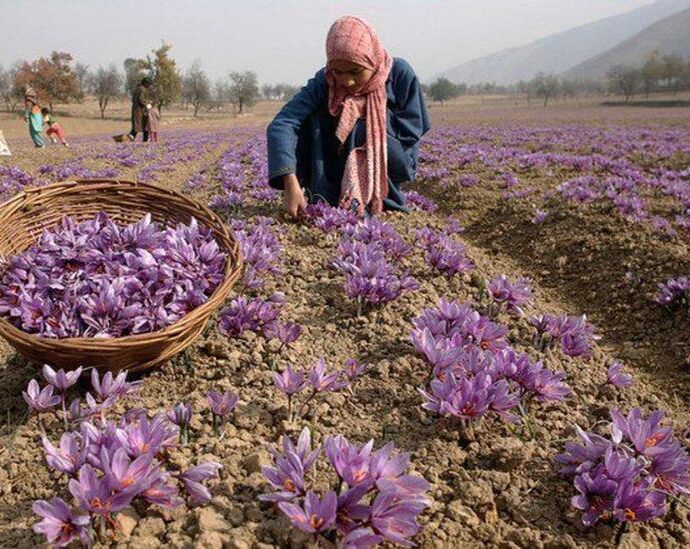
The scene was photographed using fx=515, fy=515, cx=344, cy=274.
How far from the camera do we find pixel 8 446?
2.11 m

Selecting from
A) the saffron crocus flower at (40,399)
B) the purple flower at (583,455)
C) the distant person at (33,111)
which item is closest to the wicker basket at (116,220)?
the saffron crocus flower at (40,399)

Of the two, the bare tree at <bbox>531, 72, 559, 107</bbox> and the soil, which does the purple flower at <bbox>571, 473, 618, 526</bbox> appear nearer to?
the soil

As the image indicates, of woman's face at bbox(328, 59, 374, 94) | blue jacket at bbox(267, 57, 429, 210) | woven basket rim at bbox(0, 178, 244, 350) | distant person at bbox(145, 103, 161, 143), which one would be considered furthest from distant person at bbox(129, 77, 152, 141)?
woven basket rim at bbox(0, 178, 244, 350)

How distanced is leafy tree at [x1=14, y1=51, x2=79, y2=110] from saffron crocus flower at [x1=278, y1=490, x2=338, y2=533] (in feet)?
263

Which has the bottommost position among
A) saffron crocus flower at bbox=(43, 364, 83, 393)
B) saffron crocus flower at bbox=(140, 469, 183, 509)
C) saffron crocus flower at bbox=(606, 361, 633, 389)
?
saffron crocus flower at bbox=(606, 361, 633, 389)

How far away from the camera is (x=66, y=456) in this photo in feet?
5.53

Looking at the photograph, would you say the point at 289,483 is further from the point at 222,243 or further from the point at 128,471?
the point at 222,243

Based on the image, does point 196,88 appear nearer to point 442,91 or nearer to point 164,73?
point 164,73

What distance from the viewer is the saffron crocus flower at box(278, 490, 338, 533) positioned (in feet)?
4.91

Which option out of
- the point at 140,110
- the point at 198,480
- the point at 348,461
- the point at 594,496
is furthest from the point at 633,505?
the point at 140,110

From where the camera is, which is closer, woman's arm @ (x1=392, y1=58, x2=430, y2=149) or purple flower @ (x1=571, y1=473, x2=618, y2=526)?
purple flower @ (x1=571, y1=473, x2=618, y2=526)

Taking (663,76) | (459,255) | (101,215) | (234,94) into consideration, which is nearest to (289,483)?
(101,215)

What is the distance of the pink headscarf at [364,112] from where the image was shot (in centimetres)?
447

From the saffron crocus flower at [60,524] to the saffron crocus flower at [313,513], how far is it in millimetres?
575
